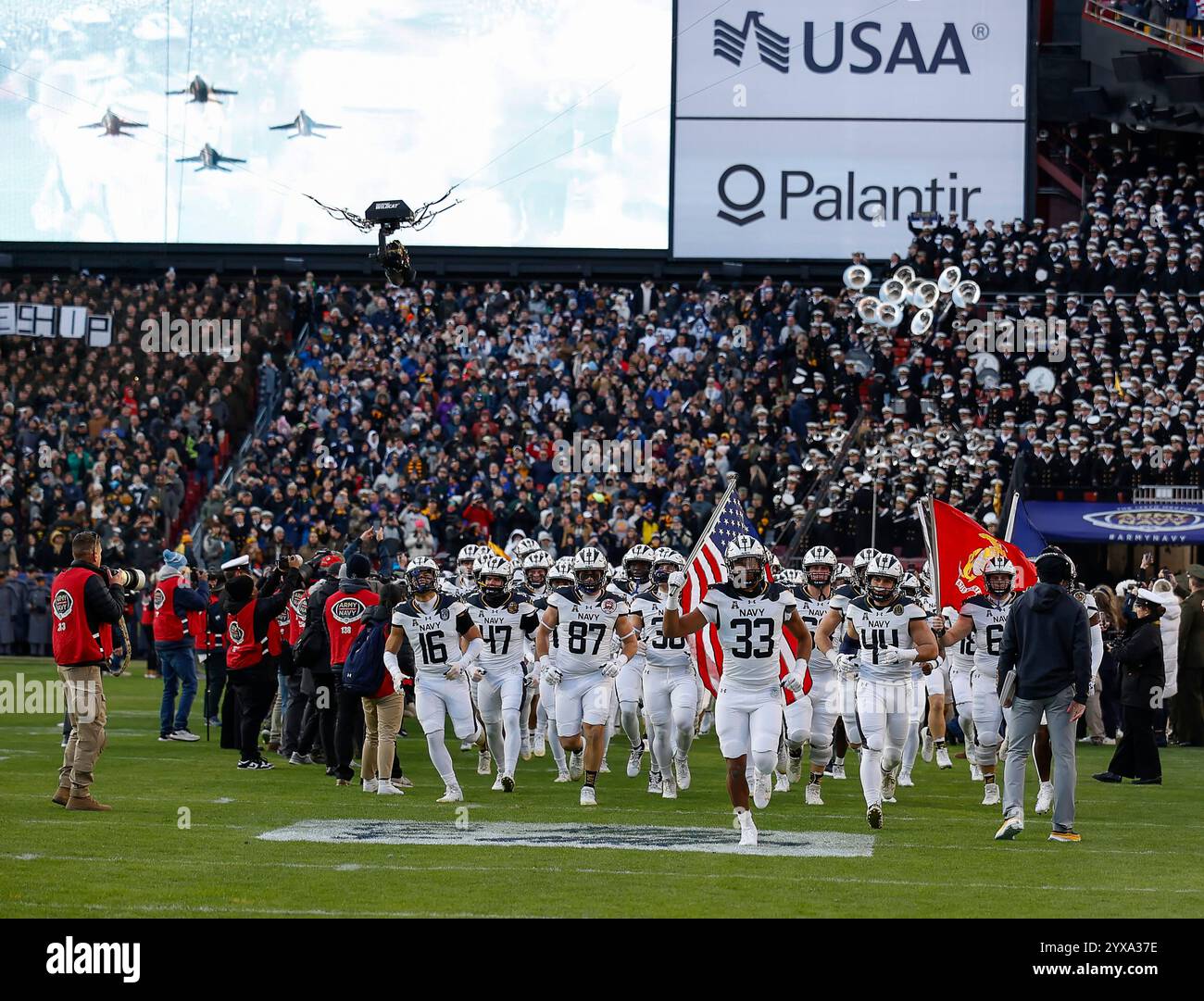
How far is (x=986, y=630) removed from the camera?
636 inches

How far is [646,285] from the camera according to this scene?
37.6 metres

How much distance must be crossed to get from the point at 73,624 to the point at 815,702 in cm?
636

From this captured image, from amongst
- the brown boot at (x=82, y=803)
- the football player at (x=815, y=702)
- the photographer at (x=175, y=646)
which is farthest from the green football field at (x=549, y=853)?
the photographer at (x=175, y=646)

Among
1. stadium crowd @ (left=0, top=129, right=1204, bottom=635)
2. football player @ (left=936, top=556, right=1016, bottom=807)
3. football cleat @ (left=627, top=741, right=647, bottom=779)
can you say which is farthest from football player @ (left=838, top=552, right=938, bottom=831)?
stadium crowd @ (left=0, top=129, right=1204, bottom=635)

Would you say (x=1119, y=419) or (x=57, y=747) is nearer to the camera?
(x=57, y=747)

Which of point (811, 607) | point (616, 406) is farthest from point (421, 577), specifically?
point (616, 406)

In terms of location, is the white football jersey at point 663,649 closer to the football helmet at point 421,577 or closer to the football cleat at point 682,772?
the football cleat at point 682,772

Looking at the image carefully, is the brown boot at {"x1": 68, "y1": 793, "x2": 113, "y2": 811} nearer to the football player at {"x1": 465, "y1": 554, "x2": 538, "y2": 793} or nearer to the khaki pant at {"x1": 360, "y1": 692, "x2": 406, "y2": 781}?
the khaki pant at {"x1": 360, "y1": 692, "x2": 406, "y2": 781}

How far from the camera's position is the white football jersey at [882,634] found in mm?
14477

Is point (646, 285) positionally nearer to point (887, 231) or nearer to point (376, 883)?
point (887, 231)

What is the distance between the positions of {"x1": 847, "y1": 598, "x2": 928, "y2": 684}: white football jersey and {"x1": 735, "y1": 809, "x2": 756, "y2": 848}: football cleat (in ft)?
7.95

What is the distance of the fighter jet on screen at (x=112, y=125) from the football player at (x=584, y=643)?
27.1m
